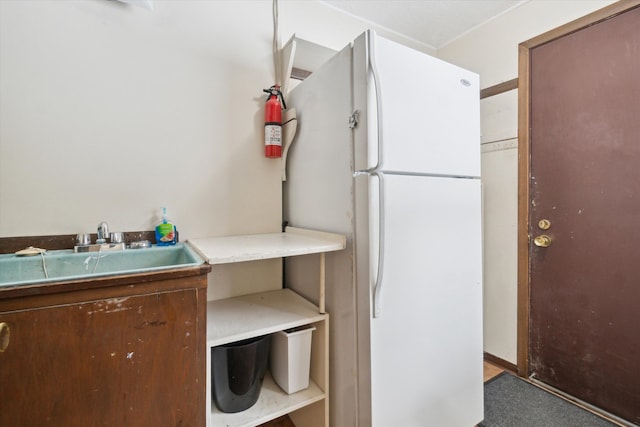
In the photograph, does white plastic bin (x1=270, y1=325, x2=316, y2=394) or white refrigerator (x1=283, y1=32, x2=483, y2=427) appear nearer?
white refrigerator (x1=283, y1=32, x2=483, y2=427)

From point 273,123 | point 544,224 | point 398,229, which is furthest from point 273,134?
point 544,224

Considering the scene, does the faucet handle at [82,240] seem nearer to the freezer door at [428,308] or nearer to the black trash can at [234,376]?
the black trash can at [234,376]

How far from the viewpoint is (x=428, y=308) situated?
127 cm

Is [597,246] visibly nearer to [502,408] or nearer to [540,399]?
[540,399]

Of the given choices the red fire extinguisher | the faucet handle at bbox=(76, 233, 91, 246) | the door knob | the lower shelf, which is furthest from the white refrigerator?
the faucet handle at bbox=(76, 233, 91, 246)

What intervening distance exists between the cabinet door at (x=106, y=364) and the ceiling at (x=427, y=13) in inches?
85.6

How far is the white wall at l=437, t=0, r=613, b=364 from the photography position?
1.97 meters

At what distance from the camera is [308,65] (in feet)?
6.31

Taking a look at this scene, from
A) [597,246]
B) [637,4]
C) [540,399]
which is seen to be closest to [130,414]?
[540,399]

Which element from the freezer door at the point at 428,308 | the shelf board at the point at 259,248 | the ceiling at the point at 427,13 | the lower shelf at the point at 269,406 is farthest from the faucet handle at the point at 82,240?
the ceiling at the point at 427,13

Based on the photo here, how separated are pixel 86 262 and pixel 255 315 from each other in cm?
74

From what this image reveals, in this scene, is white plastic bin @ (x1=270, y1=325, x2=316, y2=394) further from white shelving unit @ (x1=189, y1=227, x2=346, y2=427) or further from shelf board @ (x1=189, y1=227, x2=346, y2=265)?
shelf board @ (x1=189, y1=227, x2=346, y2=265)

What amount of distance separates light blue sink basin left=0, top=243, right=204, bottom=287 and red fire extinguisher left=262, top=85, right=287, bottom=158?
0.70m

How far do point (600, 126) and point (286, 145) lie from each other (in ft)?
5.83
